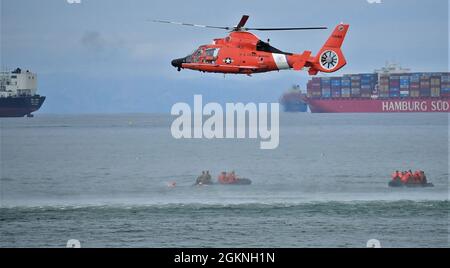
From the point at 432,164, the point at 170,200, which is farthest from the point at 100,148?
the point at 170,200

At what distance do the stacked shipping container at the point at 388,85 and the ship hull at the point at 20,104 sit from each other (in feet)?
186

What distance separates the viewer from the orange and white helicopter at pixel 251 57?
25.8m

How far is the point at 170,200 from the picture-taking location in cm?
6656

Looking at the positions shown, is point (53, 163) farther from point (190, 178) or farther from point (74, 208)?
point (74, 208)

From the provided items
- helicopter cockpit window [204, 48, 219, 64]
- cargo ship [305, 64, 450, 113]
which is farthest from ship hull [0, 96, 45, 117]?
helicopter cockpit window [204, 48, 219, 64]

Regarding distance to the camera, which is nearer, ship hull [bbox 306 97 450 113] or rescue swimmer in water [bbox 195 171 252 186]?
rescue swimmer in water [bbox 195 171 252 186]

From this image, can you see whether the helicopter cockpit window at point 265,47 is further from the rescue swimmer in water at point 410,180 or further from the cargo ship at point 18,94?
the cargo ship at point 18,94

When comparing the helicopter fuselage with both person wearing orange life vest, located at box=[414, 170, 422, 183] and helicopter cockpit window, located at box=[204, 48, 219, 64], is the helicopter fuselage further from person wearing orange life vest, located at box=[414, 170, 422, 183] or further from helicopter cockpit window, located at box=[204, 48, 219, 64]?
person wearing orange life vest, located at box=[414, 170, 422, 183]

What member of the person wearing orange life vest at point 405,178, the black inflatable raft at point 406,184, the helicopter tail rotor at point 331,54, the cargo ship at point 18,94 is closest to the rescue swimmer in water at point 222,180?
the black inflatable raft at point 406,184

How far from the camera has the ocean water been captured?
157ft

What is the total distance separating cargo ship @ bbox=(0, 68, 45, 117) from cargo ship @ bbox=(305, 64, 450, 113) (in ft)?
184

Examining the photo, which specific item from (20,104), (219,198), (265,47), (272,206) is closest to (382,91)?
(20,104)

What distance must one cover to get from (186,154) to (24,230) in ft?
273

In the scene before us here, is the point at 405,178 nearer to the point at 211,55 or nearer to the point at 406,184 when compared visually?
the point at 406,184
